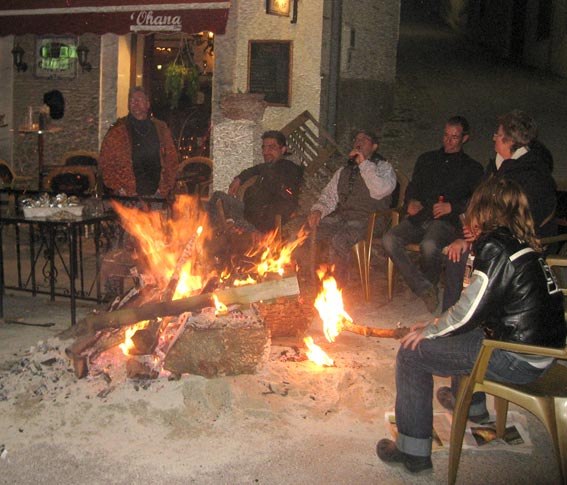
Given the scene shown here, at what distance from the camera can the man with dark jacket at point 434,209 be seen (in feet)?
19.6

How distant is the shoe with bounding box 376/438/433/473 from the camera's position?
341cm

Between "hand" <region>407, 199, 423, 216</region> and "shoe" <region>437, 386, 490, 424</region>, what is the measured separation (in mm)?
2228

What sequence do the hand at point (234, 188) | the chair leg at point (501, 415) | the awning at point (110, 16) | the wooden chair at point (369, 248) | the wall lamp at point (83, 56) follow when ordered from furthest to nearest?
the wall lamp at point (83, 56) → the awning at point (110, 16) → the hand at point (234, 188) → the wooden chair at point (369, 248) → the chair leg at point (501, 415)

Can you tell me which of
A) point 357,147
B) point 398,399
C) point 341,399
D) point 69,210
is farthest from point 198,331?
point 357,147

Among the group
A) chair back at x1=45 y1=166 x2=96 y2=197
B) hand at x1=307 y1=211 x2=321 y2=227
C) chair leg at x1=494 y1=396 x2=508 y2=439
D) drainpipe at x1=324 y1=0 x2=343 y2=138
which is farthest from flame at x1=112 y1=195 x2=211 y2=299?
drainpipe at x1=324 y1=0 x2=343 y2=138

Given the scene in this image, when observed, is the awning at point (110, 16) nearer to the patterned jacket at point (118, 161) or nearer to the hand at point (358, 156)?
the patterned jacket at point (118, 161)

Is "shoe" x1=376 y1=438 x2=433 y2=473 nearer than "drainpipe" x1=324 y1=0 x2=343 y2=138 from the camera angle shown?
Yes

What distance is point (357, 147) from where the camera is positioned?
254 inches

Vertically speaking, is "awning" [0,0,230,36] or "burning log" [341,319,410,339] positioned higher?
"awning" [0,0,230,36]

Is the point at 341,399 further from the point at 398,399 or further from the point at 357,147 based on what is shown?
the point at 357,147

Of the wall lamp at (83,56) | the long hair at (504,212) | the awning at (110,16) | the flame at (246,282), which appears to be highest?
the awning at (110,16)

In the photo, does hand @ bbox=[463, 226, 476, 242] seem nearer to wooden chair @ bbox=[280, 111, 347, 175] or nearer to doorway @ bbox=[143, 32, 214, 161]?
wooden chair @ bbox=[280, 111, 347, 175]

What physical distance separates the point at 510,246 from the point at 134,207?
3.86 metres

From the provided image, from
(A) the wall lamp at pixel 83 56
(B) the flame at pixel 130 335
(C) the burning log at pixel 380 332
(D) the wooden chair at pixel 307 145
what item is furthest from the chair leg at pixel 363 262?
(A) the wall lamp at pixel 83 56
